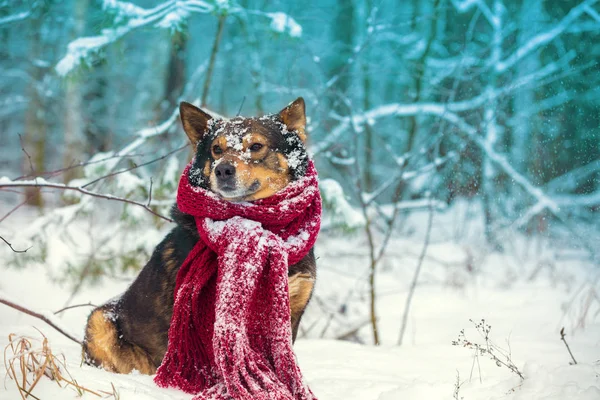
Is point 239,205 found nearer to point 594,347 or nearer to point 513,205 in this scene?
point 594,347

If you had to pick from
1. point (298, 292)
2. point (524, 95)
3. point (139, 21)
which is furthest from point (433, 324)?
point (139, 21)

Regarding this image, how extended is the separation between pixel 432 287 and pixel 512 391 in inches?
190

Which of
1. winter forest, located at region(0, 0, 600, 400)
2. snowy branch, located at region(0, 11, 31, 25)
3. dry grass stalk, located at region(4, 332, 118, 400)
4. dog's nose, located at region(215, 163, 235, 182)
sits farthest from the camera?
snowy branch, located at region(0, 11, 31, 25)

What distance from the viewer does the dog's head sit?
222 cm

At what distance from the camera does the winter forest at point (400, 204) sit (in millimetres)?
2619

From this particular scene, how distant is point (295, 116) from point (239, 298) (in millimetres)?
Result: 959

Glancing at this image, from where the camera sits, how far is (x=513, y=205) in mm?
5711

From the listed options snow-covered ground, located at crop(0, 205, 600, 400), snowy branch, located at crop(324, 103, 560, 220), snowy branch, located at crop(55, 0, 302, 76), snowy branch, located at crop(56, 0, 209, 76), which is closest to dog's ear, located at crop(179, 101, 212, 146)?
snow-covered ground, located at crop(0, 205, 600, 400)

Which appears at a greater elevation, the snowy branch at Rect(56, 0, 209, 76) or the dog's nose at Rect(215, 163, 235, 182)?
the snowy branch at Rect(56, 0, 209, 76)

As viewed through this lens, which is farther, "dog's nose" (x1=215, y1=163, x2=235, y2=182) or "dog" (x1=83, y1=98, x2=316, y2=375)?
"dog" (x1=83, y1=98, x2=316, y2=375)

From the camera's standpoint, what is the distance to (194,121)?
8.00 ft

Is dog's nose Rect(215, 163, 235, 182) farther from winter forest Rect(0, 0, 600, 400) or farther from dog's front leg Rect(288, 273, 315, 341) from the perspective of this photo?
dog's front leg Rect(288, 273, 315, 341)

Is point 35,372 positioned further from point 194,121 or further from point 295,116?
point 295,116

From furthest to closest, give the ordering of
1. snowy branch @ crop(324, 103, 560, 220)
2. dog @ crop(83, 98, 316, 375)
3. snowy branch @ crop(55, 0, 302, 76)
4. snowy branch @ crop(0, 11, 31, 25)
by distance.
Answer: snowy branch @ crop(324, 103, 560, 220)
snowy branch @ crop(0, 11, 31, 25)
snowy branch @ crop(55, 0, 302, 76)
dog @ crop(83, 98, 316, 375)
